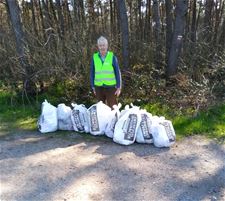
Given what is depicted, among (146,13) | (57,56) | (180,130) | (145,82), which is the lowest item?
(180,130)

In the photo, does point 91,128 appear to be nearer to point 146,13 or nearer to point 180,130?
point 180,130

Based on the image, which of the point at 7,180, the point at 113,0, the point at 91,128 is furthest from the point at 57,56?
the point at 113,0

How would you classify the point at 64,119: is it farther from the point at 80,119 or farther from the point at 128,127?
the point at 128,127

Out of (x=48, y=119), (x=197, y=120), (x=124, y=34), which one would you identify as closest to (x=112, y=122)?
(x=48, y=119)

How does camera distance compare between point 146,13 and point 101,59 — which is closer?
point 101,59

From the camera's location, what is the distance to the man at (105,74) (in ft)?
18.6

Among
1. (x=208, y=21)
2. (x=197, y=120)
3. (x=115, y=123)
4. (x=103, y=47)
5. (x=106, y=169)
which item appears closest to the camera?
(x=106, y=169)

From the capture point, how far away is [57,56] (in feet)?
24.3

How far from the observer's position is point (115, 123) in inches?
210

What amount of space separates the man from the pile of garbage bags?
0.46m

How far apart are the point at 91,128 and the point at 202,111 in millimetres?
2436

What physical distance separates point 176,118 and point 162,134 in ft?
4.43

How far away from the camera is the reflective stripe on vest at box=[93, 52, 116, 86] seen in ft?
18.6

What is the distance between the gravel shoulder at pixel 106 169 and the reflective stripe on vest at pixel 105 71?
108 cm
